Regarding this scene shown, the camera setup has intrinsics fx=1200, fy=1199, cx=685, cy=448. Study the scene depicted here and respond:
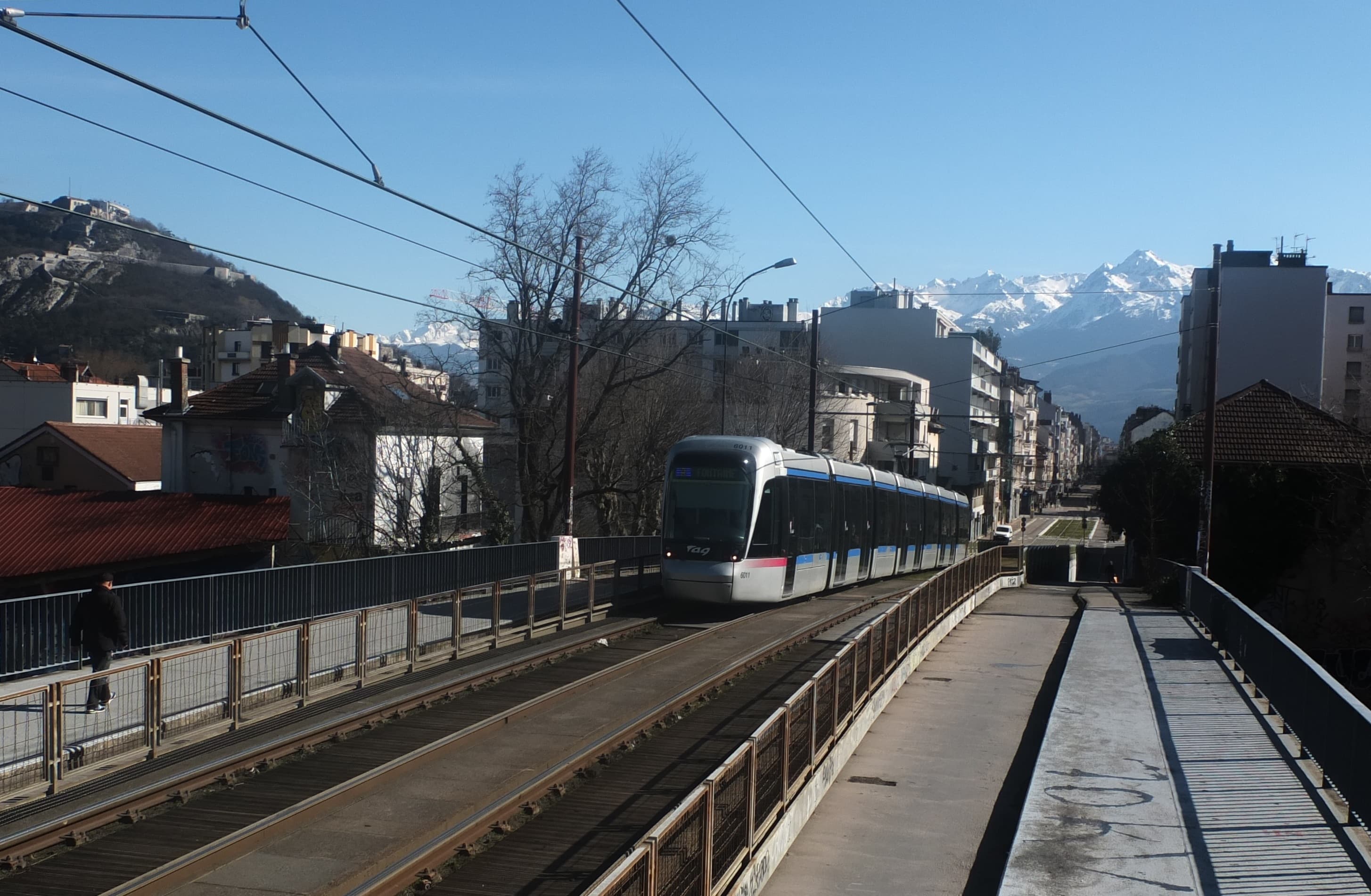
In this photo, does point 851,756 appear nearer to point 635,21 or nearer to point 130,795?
point 130,795

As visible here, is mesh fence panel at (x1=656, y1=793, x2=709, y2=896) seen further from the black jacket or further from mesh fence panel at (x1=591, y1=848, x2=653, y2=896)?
the black jacket

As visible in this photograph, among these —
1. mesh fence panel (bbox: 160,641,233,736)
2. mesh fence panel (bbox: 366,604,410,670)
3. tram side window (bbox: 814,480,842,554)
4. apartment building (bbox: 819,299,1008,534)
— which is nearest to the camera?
mesh fence panel (bbox: 160,641,233,736)

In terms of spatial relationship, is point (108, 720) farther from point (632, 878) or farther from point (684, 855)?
point (632, 878)

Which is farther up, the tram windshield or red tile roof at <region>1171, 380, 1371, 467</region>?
red tile roof at <region>1171, 380, 1371, 467</region>

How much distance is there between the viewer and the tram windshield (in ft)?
73.2

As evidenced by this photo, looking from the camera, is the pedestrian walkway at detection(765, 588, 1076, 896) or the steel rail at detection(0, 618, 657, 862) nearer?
the steel rail at detection(0, 618, 657, 862)

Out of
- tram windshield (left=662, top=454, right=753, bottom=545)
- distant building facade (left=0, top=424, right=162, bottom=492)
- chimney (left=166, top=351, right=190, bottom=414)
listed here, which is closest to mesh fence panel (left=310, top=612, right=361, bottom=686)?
tram windshield (left=662, top=454, right=753, bottom=545)

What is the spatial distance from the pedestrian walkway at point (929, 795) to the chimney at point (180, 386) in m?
39.3

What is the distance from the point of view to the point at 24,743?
33.6 ft

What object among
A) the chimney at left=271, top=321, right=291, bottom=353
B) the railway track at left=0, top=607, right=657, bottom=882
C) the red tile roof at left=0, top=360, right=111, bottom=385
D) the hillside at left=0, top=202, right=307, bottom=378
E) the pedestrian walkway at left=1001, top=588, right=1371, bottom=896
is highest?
the hillside at left=0, top=202, right=307, bottom=378

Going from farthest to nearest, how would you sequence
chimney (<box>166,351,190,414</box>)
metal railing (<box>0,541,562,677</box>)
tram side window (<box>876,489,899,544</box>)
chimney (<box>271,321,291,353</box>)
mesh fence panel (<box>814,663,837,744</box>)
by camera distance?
chimney (<box>271,321,291,353</box>)
chimney (<box>166,351,190,414</box>)
tram side window (<box>876,489,899,544</box>)
metal railing (<box>0,541,562,677</box>)
mesh fence panel (<box>814,663,837,744</box>)

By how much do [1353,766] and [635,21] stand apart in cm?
1170

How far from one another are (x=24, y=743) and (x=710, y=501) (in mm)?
13789

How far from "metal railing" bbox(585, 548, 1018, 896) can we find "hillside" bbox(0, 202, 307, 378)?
123330mm
